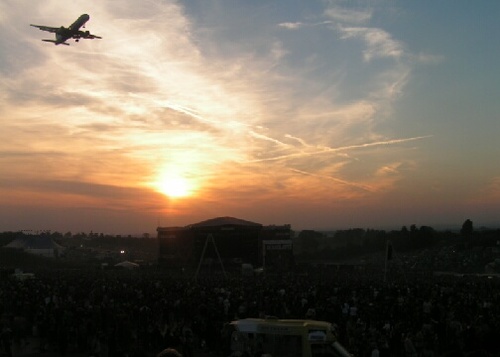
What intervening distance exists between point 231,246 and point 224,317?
145 ft

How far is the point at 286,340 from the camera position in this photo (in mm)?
9633

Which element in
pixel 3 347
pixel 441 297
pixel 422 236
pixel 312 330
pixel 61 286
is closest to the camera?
pixel 312 330

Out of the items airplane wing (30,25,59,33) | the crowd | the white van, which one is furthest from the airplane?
the white van

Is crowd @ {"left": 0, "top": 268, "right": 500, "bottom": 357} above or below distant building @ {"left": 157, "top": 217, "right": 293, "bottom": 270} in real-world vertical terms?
below

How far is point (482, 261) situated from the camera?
62.7 metres

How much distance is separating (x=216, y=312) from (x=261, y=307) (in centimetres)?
220

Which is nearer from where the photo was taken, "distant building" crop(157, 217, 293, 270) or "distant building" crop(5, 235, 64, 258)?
"distant building" crop(157, 217, 293, 270)

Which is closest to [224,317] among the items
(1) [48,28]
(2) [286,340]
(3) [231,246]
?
(2) [286,340]

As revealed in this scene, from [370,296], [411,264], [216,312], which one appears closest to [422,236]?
[411,264]

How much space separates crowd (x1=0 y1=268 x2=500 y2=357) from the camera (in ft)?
48.9

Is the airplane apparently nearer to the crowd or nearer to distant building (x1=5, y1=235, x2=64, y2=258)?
the crowd

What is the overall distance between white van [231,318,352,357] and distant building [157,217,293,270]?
51.1m

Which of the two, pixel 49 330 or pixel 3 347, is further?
pixel 49 330

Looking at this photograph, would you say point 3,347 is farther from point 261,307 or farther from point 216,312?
point 261,307
